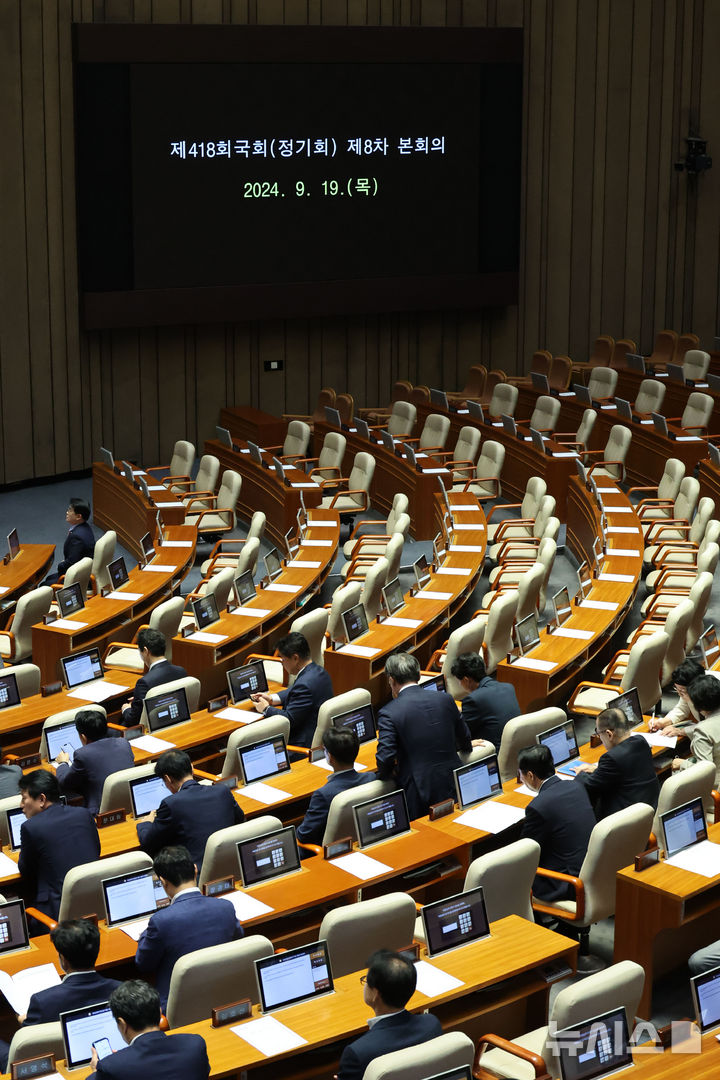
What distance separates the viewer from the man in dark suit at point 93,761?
6836mm

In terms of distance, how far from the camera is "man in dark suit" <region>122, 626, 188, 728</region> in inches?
320

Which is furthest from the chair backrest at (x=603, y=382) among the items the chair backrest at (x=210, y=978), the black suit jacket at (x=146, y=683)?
the chair backrest at (x=210, y=978)

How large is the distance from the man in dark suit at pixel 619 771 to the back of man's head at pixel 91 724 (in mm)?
2391

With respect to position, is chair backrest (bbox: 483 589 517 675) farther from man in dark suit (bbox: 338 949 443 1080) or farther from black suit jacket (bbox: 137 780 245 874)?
man in dark suit (bbox: 338 949 443 1080)

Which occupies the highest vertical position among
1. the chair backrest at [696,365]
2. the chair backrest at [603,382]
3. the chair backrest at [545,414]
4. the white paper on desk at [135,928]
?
the chair backrest at [696,365]

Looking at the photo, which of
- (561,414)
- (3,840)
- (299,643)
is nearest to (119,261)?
(561,414)

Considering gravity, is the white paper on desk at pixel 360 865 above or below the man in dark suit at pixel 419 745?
below

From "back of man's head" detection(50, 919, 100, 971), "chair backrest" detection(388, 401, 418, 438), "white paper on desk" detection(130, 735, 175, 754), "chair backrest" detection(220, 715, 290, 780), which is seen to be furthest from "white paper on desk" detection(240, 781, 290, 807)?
"chair backrest" detection(388, 401, 418, 438)

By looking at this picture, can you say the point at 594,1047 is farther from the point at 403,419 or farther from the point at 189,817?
the point at 403,419

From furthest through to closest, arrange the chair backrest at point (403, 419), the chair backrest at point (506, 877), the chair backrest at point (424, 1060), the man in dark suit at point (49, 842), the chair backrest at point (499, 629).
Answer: the chair backrest at point (403, 419) → the chair backrest at point (499, 629) → the man in dark suit at point (49, 842) → the chair backrest at point (506, 877) → the chair backrest at point (424, 1060)

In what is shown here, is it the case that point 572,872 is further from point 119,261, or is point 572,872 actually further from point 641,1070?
point 119,261

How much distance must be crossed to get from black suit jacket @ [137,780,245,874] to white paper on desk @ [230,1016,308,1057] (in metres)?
1.46

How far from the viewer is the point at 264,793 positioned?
675 cm

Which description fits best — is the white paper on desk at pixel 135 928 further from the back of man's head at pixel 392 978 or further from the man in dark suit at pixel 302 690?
the man in dark suit at pixel 302 690
